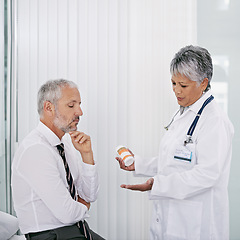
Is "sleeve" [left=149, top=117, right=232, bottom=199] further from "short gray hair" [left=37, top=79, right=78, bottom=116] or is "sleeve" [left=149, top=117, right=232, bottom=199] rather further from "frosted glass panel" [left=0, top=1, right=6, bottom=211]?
"frosted glass panel" [left=0, top=1, right=6, bottom=211]

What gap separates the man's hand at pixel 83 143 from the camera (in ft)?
5.12

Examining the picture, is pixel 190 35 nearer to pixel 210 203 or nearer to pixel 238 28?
pixel 238 28

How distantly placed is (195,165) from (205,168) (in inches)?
2.3

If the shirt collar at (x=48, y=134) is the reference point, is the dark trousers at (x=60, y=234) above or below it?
below

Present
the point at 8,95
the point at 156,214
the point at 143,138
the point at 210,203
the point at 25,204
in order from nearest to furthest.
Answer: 1. the point at 25,204
2. the point at 210,203
3. the point at 156,214
4. the point at 8,95
5. the point at 143,138

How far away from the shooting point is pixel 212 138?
145cm

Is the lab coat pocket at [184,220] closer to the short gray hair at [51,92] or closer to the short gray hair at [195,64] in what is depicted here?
the short gray hair at [195,64]

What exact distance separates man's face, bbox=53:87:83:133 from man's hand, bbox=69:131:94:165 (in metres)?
0.05

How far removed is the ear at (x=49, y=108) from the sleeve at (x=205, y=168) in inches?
25.5

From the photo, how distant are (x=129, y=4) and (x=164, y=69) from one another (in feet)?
1.69

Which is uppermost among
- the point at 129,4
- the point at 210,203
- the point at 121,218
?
the point at 129,4

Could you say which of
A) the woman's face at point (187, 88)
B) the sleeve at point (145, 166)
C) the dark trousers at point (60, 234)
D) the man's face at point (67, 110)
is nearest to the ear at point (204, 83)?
the woman's face at point (187, 88)

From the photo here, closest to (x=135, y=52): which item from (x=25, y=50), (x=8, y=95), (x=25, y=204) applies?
(x=25, y=50)

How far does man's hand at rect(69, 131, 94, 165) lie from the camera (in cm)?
156
